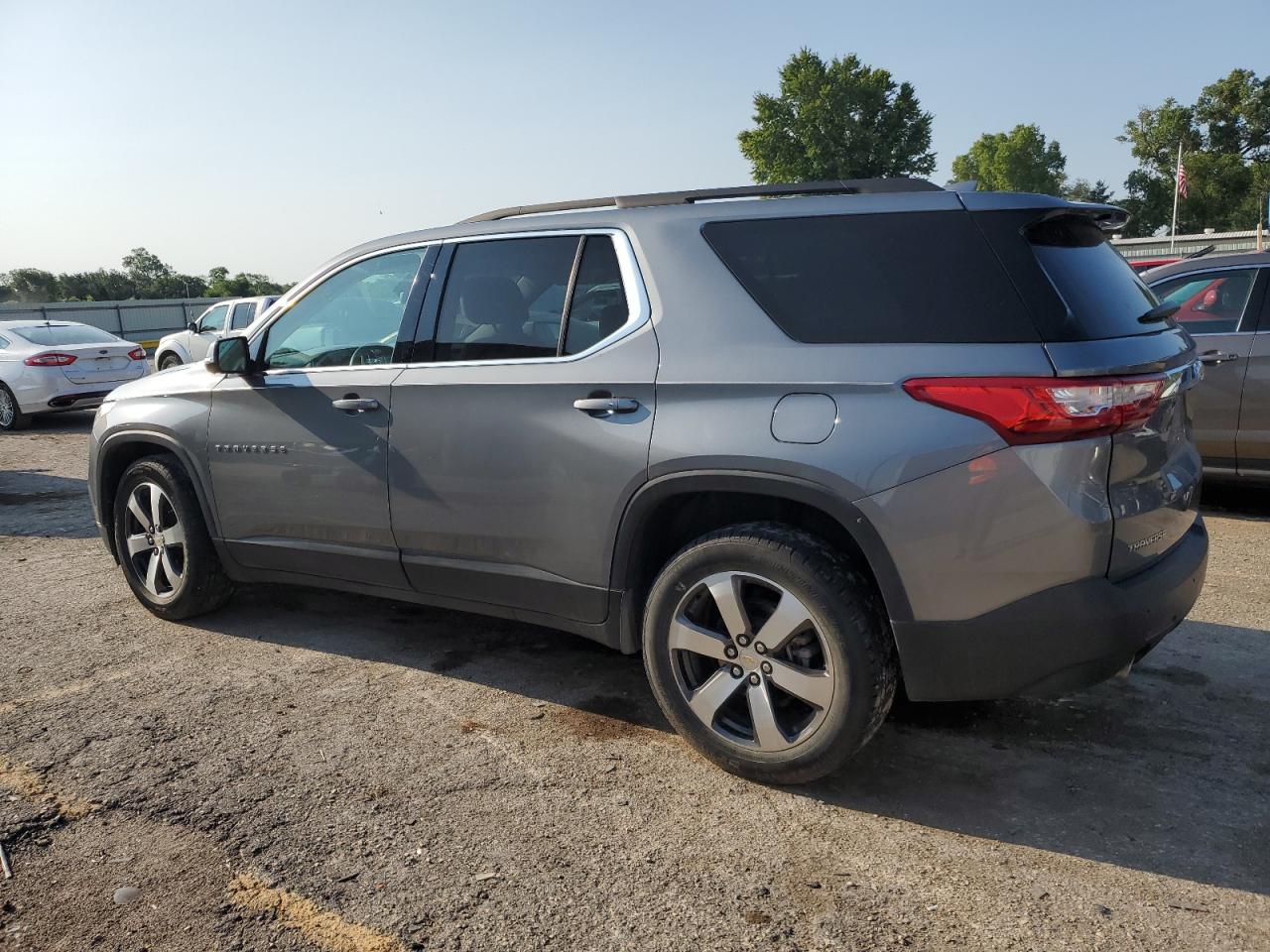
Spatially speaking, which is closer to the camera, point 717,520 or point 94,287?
point 717,520

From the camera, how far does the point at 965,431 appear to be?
9.18 feet

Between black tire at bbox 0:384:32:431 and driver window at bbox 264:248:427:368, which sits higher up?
driver window at bbox 264:248:427:368

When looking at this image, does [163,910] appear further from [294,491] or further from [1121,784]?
[1121,784]

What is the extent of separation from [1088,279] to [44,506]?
8136mm

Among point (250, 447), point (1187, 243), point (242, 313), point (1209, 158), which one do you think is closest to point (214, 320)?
point (242, 313)

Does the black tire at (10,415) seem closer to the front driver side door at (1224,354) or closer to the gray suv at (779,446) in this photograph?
the gray suv at (779,446)

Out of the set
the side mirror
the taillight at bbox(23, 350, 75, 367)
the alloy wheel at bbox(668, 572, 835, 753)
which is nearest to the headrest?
the side mirror

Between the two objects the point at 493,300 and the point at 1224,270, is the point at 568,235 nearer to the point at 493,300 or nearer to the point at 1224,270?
the point at 493,300

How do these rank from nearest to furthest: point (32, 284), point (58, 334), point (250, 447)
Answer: point (250, 447), point (58, 334), point (32, 284)

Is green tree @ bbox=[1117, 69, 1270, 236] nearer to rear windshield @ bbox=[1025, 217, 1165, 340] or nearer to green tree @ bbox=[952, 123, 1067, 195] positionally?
green tree @ bbox=[952, 123, 1067, 195]

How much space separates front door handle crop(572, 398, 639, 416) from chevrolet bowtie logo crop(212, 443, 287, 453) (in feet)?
5.19

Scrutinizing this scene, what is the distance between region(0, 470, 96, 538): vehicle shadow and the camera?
7.42 meters

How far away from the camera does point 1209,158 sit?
69.2 metres

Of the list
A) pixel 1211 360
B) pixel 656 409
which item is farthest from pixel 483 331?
pixel 1211 360
